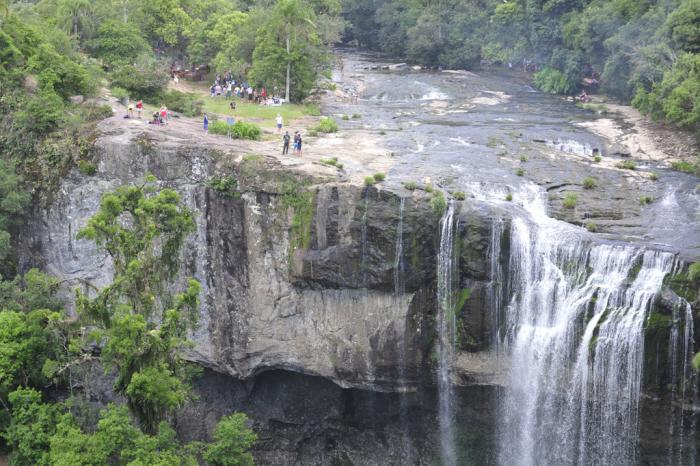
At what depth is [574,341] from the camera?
26.2 metres

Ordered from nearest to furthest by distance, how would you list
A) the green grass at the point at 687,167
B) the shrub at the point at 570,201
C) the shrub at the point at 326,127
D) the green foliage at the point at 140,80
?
1. the shrub at the point at 570,201
2. the green grass at the point at 687,167
3. the shrub at the point at 326,127
4. the green foliage at the point at 140,80

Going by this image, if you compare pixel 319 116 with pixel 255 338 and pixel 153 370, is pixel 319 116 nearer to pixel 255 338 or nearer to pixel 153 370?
pixel 255 338

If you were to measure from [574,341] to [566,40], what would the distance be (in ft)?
130

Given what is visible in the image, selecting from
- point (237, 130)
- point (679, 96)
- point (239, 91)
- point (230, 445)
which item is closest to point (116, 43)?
point (239, 91)

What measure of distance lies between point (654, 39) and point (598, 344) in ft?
92.8

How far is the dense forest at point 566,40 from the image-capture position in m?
42.4

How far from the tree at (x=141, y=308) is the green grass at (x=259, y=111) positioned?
15.0 m

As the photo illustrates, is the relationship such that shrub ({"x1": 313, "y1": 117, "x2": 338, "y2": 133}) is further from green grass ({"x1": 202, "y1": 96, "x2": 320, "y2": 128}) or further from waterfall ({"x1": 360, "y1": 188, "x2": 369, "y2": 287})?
waterfall ({"x1": 360, "y1": 188, "x2": 369, "y2": 287})

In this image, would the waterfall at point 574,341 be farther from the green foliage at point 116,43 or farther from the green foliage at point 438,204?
the green foliage at point 116,43

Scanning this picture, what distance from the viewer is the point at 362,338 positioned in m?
29.4

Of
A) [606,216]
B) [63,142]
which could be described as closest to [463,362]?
[606,216]

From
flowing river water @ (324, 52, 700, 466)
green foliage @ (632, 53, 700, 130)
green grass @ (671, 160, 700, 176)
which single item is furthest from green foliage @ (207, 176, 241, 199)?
green foliage @ (632, 53, 700, 130)

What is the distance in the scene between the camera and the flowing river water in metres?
25.3

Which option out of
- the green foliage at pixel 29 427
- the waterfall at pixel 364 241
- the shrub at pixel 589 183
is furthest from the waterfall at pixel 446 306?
the green foliage at pixel 29 427
